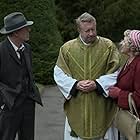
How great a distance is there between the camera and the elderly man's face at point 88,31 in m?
5.47

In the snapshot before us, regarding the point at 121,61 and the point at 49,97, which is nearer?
the point at 121,61

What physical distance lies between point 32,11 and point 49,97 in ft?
10.4

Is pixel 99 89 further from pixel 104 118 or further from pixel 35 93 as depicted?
pixel 35 93

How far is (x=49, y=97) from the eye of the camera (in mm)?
→ 12828

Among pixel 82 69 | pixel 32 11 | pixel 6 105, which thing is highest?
pixel 82 69

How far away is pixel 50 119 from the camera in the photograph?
10.2 meters

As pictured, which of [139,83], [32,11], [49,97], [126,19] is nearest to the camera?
[139,83]

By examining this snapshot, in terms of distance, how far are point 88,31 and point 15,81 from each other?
955mm

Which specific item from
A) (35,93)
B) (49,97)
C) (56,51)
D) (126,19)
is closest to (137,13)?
(126,19)

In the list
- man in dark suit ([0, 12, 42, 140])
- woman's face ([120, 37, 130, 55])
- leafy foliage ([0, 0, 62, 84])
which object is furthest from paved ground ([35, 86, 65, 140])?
woman's face ([120, 37, 130, 55])

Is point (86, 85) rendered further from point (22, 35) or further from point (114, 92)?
point (22, 35)

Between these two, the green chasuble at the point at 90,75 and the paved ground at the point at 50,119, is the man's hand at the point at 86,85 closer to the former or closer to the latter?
the green chasuble at the point at 90,75

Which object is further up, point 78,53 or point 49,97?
point 78,53

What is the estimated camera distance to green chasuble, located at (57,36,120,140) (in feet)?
18.4
